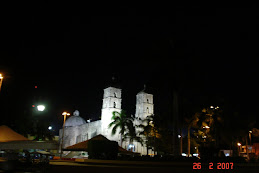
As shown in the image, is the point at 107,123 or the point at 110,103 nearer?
the point at 107,123

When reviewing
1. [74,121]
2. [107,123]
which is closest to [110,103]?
[107,123]

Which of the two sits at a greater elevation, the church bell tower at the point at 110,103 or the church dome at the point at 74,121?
the church bell tower at the point at 110,103

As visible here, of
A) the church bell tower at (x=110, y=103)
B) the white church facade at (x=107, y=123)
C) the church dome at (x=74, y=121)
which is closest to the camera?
the white church facade at (x=107, y=123)

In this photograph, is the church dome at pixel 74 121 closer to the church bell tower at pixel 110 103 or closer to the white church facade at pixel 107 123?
the white church facade at pixel 107 123

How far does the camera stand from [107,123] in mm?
70812

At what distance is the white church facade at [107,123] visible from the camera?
69912 mm

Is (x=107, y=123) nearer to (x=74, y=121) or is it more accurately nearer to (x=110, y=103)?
(x=110, y=103)

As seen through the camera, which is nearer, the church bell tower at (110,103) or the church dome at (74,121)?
the church bell tower at (110,103)

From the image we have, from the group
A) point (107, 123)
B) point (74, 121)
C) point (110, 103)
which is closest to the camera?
point (107, 123)

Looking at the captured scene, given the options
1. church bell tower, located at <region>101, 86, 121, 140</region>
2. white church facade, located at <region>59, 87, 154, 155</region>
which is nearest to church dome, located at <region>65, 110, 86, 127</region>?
white church facade, located at <region>59, 87, 154, 155</region>

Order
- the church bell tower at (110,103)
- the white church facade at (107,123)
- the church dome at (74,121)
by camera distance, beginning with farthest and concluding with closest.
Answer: the church dome at (74,121) < the church bell tower at (110,103) < the white church facade at (107,123)

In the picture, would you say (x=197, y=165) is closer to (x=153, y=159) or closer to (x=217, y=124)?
(x=153, y=159)

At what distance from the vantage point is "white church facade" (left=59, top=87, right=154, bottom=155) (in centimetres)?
6991

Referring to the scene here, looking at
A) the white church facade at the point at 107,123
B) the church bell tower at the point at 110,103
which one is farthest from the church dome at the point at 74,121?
the church bell tower at the point at 110,103
